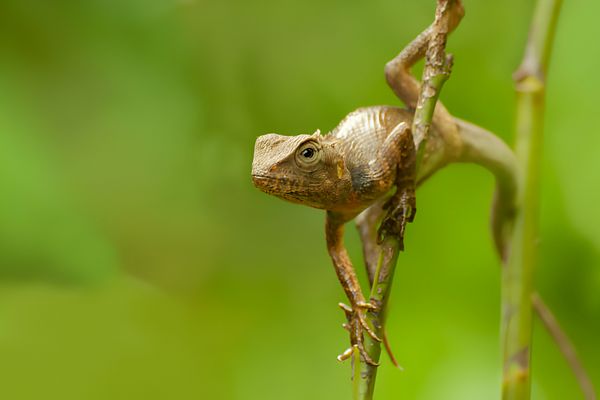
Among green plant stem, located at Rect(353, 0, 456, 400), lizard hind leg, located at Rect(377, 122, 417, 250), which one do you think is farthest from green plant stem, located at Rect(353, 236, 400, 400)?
lizard hind leg, located at Rect(377, 122, 417, 250)

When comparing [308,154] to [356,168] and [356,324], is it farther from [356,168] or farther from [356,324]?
[356,324]

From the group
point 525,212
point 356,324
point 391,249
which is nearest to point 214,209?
point 525,212

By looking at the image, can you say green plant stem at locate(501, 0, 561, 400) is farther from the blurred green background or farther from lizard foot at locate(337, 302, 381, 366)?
the blurred green background

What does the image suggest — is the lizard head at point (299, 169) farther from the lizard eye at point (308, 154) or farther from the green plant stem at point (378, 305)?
the green plant stem at point (378, 305)

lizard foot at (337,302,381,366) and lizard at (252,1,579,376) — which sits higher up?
lizard at (252,1,579,376)

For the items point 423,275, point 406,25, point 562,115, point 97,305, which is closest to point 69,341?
point 97,305

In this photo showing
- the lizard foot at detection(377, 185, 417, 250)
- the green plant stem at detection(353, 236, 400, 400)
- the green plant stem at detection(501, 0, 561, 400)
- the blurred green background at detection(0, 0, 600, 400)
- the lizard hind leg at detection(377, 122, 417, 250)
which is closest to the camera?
the green plant stem at detection(353, 236, 400, 400)

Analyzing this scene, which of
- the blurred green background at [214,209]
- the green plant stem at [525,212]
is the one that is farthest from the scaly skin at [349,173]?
the blurred green background at [214,209]

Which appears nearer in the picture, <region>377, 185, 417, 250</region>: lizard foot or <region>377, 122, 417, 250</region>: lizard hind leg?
<region>377, 185, 417, 250</region>: lizard foot
